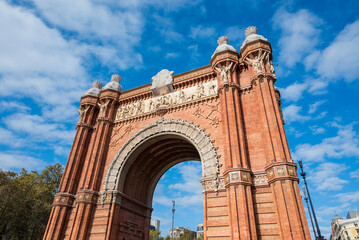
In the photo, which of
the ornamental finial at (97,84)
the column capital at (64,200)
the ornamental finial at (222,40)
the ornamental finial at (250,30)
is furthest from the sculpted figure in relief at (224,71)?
the column capital at (64,200)

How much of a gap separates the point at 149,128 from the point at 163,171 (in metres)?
5.15

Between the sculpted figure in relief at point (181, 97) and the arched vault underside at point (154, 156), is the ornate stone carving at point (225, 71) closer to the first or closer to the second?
the sculpted figure in relief at point (181, 97)

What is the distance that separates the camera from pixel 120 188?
15453 mm

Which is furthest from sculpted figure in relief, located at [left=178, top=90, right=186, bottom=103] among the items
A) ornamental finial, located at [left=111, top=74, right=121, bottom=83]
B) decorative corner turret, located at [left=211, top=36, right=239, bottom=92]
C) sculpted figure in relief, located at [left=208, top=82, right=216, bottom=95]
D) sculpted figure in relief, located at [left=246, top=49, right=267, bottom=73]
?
ornamental finial, located at [left=111, top=74, right=121, bottom=83]

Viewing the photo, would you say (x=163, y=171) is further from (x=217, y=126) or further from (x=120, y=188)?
(x=217, y=126)

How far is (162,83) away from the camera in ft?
57.3

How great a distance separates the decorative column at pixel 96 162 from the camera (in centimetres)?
1405

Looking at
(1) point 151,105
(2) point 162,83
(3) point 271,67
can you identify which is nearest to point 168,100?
(1) point 151,105

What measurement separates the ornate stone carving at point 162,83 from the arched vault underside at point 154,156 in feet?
8.64

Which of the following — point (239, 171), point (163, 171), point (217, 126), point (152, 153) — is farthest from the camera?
point (163, 171)

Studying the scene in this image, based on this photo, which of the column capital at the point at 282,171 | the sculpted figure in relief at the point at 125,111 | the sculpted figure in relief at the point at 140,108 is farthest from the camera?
the sculpted figure in relief at the point at 125,111

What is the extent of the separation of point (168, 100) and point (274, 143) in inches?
324

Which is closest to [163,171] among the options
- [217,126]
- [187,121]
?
[187,121]

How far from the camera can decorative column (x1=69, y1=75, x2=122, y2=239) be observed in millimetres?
14055
